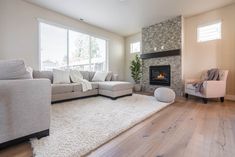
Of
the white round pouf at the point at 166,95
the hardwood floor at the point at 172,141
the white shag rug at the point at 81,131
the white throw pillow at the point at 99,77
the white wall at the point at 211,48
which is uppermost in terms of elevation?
the white wall at the point at 211,48

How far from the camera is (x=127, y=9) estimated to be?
3.90 meters

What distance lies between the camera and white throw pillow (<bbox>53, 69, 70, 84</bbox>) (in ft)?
11.5

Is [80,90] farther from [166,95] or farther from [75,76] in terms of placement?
[166,95]

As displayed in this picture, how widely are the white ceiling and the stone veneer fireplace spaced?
0.38 m

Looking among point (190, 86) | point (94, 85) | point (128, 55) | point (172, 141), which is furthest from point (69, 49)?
point (172, 141)

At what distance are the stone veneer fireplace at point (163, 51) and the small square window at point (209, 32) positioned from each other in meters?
0.62

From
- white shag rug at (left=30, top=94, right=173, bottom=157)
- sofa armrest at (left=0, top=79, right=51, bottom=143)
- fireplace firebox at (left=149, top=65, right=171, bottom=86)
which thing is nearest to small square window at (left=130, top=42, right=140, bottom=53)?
fireplace firebox at (left=149, top=65, right=171, bottom=86)

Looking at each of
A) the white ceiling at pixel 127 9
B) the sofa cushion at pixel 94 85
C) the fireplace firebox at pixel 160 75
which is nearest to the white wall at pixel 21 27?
the white ceiling at pixel 127 9

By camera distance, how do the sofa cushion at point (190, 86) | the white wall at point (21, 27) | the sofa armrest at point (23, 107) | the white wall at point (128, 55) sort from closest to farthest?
1. the sofa armrest at point (23, 107)
2. the white wall at point (21, 27)
3. the sofa cushion at point (190, 86)
4. the white wall at point (128, 55)

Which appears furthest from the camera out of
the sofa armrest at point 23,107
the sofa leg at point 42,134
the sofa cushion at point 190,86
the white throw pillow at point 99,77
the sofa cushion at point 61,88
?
the white throw pillow at point 99,77

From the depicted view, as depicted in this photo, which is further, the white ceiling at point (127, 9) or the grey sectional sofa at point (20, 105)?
the white ceiling at point (127, 9)

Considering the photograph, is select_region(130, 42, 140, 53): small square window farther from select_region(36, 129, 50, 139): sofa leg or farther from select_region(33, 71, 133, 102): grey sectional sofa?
select_region(36, 129, 50, 139): sofa leg

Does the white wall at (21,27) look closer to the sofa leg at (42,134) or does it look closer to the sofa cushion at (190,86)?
the sofa leg at (42,134)

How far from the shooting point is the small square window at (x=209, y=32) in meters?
3.91
